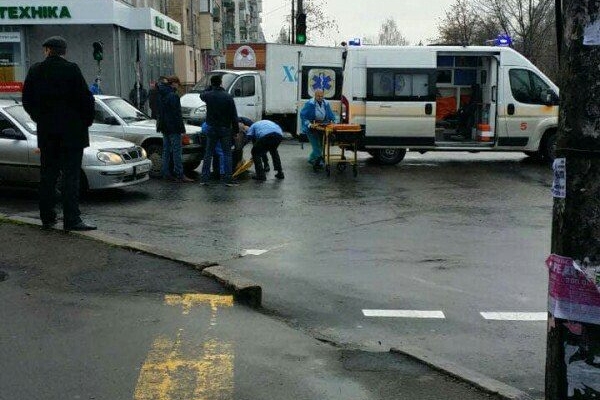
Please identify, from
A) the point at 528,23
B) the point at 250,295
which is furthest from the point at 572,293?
the point at 528,23

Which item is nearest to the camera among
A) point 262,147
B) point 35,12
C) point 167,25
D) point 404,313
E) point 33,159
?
point 404,313

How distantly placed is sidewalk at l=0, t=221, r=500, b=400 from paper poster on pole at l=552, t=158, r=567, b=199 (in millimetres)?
1614

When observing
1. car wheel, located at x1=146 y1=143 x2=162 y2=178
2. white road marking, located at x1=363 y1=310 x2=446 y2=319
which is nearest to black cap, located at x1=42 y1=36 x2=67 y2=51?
white road marking, located at x1=363 y1=310 x2=446 y2=319

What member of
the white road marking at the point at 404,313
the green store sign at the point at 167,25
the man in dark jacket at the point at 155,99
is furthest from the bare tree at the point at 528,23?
the white road marking at the point at 404,313

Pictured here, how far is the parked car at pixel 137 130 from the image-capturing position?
14.3m

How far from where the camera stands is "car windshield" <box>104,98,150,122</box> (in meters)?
14.7

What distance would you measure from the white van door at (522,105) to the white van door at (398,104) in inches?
69.0

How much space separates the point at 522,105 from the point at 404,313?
12.4 m

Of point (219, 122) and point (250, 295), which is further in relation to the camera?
point (219, 122)

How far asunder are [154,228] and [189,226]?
0.47 metres

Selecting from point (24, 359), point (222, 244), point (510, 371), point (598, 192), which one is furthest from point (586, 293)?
point (222, 244)

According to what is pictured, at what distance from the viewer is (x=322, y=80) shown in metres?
24.2

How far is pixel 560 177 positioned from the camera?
10.4 feet

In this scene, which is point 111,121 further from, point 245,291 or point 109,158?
point 245,291
